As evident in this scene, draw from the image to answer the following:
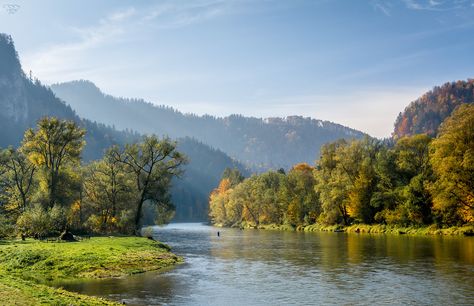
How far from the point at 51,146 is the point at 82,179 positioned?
40.5ft

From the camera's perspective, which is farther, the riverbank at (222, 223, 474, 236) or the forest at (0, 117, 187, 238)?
the riverbank at (222, 223, 474, 236)

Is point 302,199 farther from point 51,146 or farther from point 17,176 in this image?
point 17,176

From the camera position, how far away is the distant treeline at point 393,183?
92.2 meters

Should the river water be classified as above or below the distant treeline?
below

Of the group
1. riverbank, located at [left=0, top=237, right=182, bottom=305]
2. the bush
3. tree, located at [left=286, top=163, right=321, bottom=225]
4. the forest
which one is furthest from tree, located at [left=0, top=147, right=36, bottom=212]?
tree, located at [left=286, top=163, right=321, bottom=225]

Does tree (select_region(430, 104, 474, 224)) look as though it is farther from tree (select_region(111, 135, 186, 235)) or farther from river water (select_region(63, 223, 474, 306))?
tree (select_region(111, 135, 186, 235))

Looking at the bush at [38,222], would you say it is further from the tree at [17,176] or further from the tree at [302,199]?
the tree at [302,199]

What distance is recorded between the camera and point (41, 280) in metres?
42.0

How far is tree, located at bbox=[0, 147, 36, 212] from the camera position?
3514 inches

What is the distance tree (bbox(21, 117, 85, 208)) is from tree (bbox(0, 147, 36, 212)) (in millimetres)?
3963

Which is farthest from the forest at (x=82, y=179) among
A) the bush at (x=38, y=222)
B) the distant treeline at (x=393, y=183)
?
the distant treeline at (x=393, y=183)

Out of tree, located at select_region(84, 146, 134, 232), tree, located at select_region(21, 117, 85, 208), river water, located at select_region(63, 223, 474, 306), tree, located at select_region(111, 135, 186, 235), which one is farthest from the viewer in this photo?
tree, located at select_region(84, 146, 134, 232)

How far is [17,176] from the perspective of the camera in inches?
3656

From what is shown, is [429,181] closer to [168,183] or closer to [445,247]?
[445,247]
